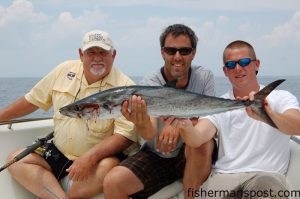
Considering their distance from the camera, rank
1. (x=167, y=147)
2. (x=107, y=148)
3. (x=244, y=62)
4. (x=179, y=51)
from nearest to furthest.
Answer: (x=244, y=62) < (x=167, y=147) < (x=107, y=148) < (x=179, y=51)

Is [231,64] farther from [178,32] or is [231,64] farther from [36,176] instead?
[36,176]

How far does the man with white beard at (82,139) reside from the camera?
335 centimetres

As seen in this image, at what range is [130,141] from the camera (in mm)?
3553

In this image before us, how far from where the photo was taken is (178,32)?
3549mm

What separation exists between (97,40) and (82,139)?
937mm

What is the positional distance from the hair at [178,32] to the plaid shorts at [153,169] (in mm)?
1017

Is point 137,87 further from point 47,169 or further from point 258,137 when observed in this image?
point 47,169

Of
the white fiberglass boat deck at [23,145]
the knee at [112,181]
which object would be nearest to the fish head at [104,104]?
the knee at [112,181]

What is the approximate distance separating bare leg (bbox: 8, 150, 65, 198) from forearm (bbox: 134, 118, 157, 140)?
3.14 ft

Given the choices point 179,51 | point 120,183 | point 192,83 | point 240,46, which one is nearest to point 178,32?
point 179,51

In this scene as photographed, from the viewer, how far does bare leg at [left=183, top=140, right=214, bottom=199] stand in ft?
10.2

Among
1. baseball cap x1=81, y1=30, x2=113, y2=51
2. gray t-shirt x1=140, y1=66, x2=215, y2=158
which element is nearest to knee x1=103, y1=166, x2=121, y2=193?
gray t-shirt x1=140, y1=66, x2=215, y2=158

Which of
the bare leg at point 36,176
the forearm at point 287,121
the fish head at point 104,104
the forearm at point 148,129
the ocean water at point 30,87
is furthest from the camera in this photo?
the ocean water at point 30,87

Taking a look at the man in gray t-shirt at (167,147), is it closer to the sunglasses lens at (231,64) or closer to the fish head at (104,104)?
the fish head at (104,104)
